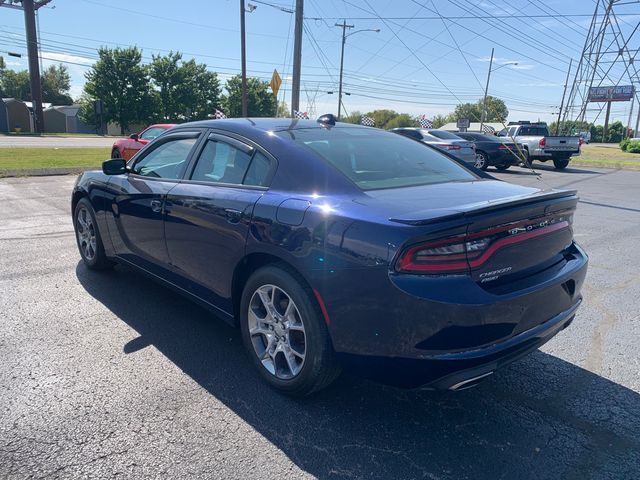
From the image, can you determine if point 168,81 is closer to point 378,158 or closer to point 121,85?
point 121,85

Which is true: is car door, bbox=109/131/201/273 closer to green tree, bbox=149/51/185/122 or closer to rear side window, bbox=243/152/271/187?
rear side window, bbox=243/152/271/187

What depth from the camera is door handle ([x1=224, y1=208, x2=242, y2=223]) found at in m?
2.91

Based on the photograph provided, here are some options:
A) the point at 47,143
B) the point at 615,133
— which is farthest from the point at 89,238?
the point at 615,133

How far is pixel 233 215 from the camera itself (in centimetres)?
295

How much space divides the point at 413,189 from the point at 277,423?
59.9 inches

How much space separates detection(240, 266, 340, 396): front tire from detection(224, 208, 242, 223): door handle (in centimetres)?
36

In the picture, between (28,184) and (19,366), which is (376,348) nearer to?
(19,366)

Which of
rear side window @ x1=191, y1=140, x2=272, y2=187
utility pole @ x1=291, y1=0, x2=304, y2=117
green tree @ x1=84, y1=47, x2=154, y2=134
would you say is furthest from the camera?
green tree @ x1=84, y1=47, x2=154, y2=134

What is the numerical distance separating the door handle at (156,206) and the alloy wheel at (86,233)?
1.33 meters

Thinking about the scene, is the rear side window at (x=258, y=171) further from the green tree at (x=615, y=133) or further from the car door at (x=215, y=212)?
the green tree at (x=615, y=133)

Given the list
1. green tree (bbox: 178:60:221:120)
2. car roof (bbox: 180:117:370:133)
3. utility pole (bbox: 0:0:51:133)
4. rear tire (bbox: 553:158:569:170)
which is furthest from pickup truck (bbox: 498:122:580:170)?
green tree (bbox: 178:60:221:120)

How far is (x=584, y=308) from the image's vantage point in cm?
425

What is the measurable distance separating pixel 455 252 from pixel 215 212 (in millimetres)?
1599

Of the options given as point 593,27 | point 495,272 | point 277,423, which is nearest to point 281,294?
point 277,423
